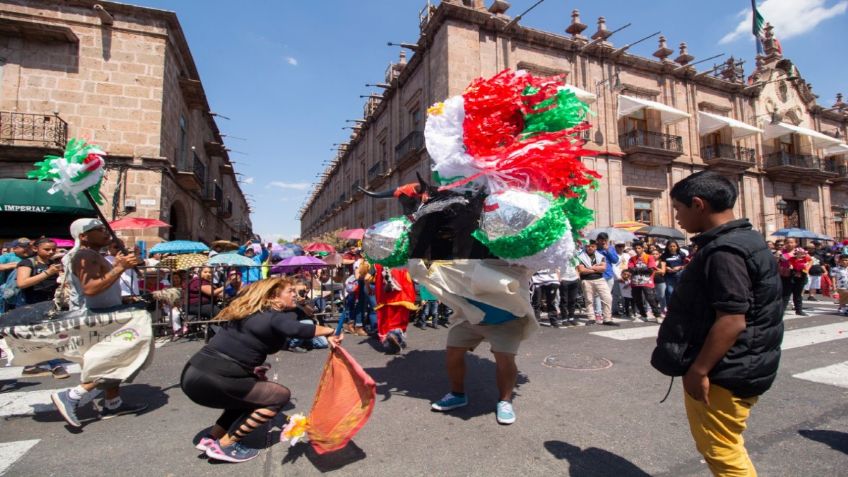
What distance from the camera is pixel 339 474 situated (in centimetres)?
249

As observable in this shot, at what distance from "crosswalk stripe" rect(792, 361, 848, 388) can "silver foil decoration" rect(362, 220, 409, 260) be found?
14.3 ft

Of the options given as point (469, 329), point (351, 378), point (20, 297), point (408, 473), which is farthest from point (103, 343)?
point (20, 297)

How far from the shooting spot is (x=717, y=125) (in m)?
20.8

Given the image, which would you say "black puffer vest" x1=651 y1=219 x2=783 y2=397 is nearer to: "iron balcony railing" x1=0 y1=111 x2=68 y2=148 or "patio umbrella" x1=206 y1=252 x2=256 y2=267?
"patio umbrella" x1=206 y1=252 x2=256 y2=267

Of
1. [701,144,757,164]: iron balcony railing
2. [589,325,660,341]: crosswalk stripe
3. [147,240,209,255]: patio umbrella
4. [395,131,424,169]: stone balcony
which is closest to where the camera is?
[589,325,660,341]: crosswalk stripe

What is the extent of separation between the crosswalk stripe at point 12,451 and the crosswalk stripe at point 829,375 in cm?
667

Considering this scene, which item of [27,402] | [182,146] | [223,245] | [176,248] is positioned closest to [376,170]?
[182,146]

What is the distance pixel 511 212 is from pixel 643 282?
681 centimetres

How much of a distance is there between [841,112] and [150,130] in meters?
40.5

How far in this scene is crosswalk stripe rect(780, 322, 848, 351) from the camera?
230 inches

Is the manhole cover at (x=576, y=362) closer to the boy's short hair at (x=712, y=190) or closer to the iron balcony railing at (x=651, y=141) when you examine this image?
the boy's short hair at (x=712, y=190)

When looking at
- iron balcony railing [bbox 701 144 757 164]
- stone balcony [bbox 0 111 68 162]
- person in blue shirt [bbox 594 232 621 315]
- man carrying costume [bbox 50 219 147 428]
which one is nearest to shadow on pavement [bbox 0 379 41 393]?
man carrying costume [bbox 50 219 147 428]

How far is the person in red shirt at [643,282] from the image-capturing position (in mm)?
8266

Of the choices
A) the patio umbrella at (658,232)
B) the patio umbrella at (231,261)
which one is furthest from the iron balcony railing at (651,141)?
the patio umbrella at (231,261)
